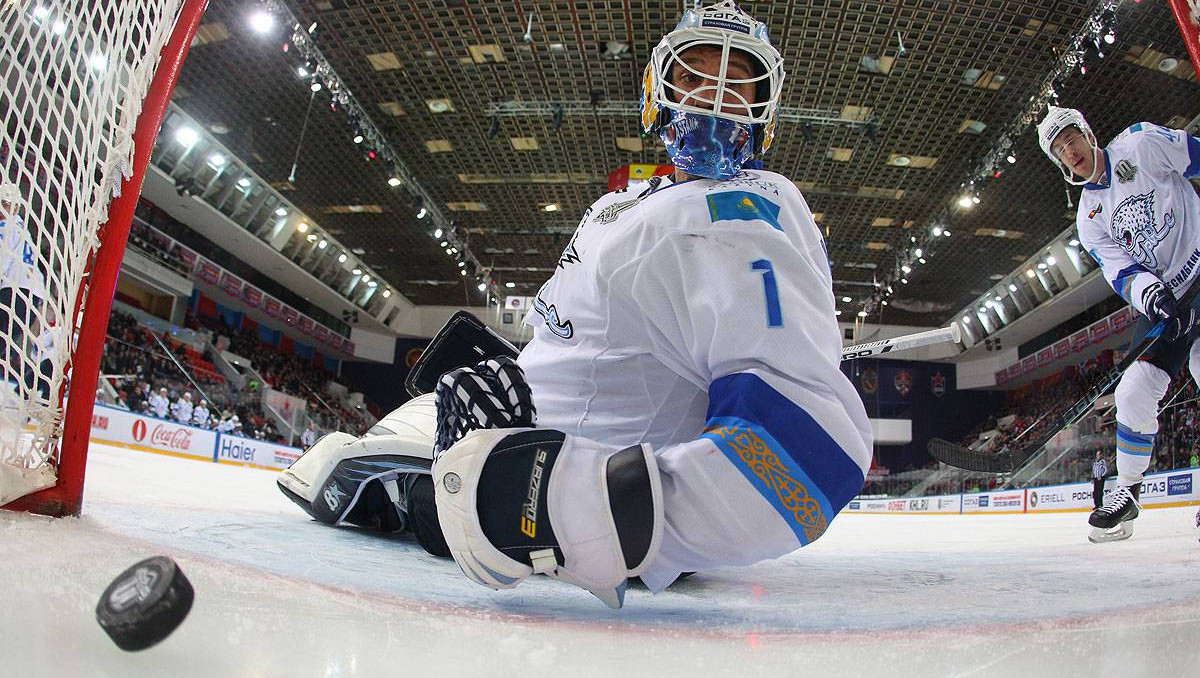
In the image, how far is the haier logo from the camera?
851 cm

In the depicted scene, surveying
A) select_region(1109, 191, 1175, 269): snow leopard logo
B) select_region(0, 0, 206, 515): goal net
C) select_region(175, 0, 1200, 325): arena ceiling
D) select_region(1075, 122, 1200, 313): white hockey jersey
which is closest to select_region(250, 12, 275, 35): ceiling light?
select_region(175, 0, 1200, 325): arena ceiling

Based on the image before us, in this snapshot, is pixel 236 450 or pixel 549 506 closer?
pixel 549 506

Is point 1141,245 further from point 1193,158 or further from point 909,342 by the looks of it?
point 909,342

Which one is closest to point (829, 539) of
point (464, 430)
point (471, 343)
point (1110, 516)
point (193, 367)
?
point (1110, 516)

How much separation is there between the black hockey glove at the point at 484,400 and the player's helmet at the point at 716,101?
1.43 feet

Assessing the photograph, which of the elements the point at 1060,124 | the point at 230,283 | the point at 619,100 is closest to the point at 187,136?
the point at 230,283

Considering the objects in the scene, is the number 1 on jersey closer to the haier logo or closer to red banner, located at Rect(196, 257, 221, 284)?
the haier logo

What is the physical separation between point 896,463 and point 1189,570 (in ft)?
59.7

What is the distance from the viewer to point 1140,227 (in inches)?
97.7

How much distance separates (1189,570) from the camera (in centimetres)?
143

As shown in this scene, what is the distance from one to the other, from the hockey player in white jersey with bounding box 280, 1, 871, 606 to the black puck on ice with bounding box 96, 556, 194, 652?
0.27m

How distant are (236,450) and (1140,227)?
30.0ft

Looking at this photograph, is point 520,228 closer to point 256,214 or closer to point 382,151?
point 382,151

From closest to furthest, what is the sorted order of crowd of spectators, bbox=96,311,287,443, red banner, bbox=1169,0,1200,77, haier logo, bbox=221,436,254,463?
red banner, bbox=1169,0,1200,77 < haier logo, bbox=221,436,254,463 < crowd of spectators, bbox=96,311,287,443
